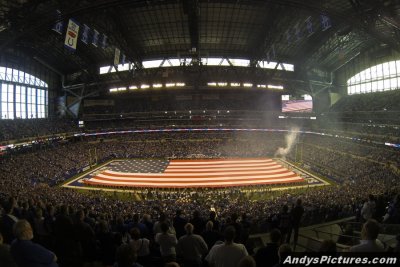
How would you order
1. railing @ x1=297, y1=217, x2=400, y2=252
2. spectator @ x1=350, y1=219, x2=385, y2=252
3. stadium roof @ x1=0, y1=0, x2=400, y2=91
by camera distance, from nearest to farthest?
1. spectator @ x1=350, y1=219, x2=385, y2=252
2. railing @ x1=297, y1=217, x2=400, y2=252
3. stadium roof @ x1=0, y1=0, x2=400, y2=91

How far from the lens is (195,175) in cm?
3844

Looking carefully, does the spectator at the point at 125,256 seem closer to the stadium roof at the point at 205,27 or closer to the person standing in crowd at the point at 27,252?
the person standing in crowd at the point at 27,252

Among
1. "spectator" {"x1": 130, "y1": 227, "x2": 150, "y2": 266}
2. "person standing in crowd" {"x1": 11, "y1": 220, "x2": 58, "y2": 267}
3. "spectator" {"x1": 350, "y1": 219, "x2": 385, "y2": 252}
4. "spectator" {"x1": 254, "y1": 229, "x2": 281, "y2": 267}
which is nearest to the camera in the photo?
"person standing in crowd" {"x1": 11, "y1": 220, "x2": 58, "y2": 267}

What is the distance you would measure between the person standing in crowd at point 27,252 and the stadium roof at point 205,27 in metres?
27.3

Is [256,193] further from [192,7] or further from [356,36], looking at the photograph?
[356,36]

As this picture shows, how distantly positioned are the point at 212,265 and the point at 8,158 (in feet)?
149

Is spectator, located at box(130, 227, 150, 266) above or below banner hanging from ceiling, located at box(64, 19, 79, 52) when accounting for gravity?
below

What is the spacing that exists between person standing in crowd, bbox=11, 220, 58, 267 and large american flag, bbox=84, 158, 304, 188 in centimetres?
3009

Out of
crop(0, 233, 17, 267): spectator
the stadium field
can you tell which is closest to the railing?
crop(0, 233, 17, 267): spectator

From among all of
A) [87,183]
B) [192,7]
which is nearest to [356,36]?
[192,7]

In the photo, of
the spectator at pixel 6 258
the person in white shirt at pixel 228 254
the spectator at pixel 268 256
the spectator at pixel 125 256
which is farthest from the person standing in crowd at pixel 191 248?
the spectator at pixel 6 258

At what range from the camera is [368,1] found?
25219mm

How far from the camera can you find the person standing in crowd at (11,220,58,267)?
3.49 meters

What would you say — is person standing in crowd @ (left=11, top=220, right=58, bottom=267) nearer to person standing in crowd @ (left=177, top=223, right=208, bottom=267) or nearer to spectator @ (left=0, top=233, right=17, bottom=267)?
spectator @ (left=0, top=233, right=17, bottom=267)
